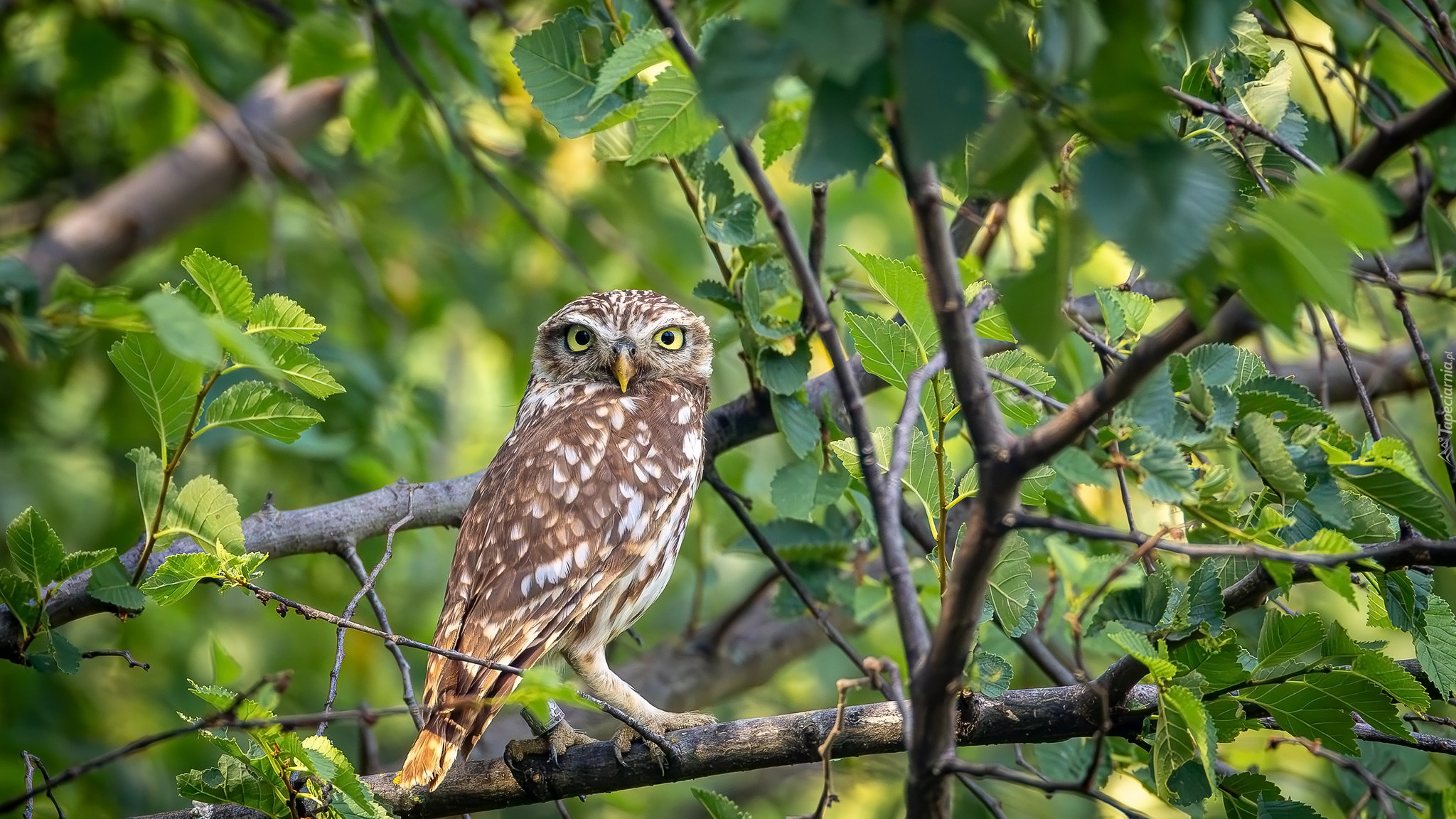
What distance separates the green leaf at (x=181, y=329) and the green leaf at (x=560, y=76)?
1180mm

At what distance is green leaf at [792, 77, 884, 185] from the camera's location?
1.16 m

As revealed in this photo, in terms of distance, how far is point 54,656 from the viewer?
225 cm

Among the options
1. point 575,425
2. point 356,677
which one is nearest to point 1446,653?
point 575,425

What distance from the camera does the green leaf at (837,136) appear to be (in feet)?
3.80

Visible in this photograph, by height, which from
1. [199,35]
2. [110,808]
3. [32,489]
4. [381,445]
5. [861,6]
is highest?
[861,6]

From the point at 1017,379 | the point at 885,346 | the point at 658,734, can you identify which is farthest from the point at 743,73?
the point at 658,734

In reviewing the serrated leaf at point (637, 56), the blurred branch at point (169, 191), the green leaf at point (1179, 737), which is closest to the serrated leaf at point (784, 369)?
the serrated leaf at point (637, 56)

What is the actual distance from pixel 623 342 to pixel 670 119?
1.58 metres

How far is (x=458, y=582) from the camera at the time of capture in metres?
2.86

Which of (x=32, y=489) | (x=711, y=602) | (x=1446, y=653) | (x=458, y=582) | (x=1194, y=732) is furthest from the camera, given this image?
(x=711, y=602)

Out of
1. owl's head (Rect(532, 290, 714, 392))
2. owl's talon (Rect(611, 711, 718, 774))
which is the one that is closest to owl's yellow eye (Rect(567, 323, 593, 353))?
owl's head (Rect(532, 290, 714, 392))

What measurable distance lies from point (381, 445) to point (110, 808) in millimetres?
1725

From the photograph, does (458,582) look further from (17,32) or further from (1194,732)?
(17,32)

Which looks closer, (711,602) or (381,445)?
(381,445)
